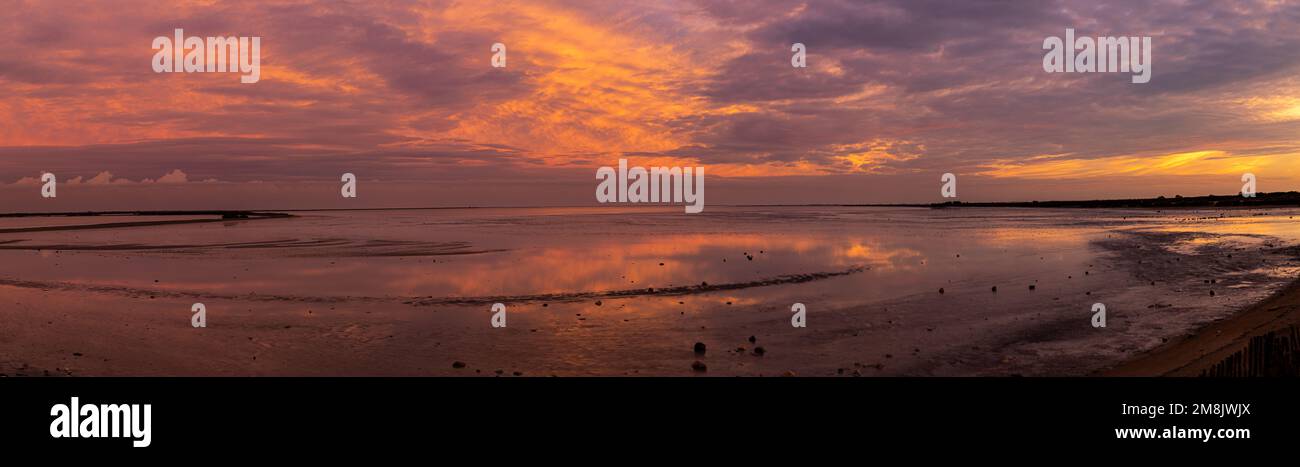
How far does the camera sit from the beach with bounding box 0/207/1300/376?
11.4 metres

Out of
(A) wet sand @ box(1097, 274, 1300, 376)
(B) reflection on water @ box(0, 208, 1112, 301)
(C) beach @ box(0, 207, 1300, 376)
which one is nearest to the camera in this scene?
(A) wet sand @ box(1097, 274, 1300, 376)

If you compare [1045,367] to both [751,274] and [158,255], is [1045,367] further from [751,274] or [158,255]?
[158,255]

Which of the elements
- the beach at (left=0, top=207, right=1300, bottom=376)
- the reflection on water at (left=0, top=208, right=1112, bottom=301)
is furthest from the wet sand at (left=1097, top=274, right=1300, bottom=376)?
the reflection on water at (left=0, top=208, right=1112, bottom=301)

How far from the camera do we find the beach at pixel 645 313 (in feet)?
37.3

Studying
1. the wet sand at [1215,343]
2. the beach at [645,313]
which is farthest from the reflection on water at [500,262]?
the wet sand at [1215,343]

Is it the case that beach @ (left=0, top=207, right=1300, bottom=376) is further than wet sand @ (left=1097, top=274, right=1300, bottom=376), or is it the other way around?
beach @ (left=0, top=207, right=1300, bottom=376)

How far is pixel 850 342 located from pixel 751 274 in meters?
11.0

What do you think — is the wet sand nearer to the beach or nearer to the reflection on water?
the beach

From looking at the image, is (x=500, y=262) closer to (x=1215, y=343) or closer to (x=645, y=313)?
(x=645, y=313)

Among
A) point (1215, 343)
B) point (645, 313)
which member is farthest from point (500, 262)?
point (1215, 343)

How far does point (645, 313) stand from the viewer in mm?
16141
